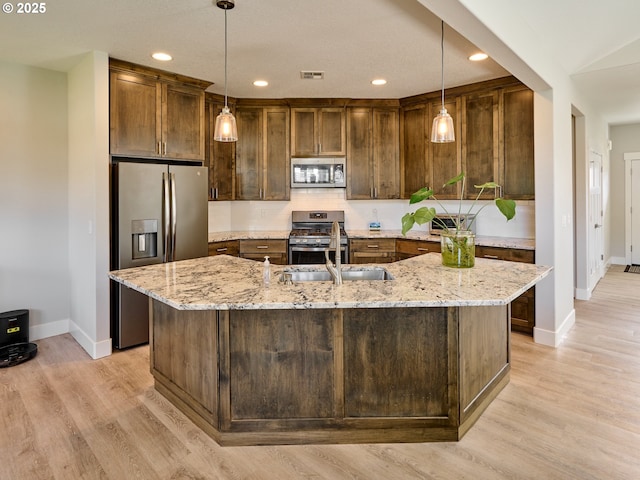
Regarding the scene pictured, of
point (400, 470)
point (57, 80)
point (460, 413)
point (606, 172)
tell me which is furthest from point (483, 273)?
point (606, 172)

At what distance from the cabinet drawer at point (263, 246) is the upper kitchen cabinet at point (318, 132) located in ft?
3.71

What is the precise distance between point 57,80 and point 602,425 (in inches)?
203

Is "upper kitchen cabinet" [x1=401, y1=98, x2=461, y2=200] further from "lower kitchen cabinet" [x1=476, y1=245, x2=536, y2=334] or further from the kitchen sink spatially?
the kitchen sink

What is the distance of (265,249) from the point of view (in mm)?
4703

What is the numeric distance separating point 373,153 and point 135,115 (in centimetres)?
270

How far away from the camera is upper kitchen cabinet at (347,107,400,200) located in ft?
16.2

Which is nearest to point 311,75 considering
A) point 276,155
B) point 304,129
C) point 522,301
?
point 304,129

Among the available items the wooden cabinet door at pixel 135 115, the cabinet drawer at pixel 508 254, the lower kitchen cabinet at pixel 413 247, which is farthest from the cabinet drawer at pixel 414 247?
the wooden cabinet door at pixel 135 115

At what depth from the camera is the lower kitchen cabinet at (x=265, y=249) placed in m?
4.69

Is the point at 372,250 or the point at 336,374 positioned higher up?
the point at 372,250

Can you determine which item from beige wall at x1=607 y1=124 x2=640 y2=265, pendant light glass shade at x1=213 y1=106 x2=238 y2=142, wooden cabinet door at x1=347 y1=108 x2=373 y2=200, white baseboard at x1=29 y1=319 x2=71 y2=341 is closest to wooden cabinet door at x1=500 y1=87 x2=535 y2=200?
wooden cabinet door at x1=347 y1=108 x2=373 y2=200

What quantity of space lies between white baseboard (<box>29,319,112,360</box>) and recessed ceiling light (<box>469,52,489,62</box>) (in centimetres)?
402

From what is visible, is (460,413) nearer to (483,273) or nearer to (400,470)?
(400,470)

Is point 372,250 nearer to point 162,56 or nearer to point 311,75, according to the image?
point 311,75
